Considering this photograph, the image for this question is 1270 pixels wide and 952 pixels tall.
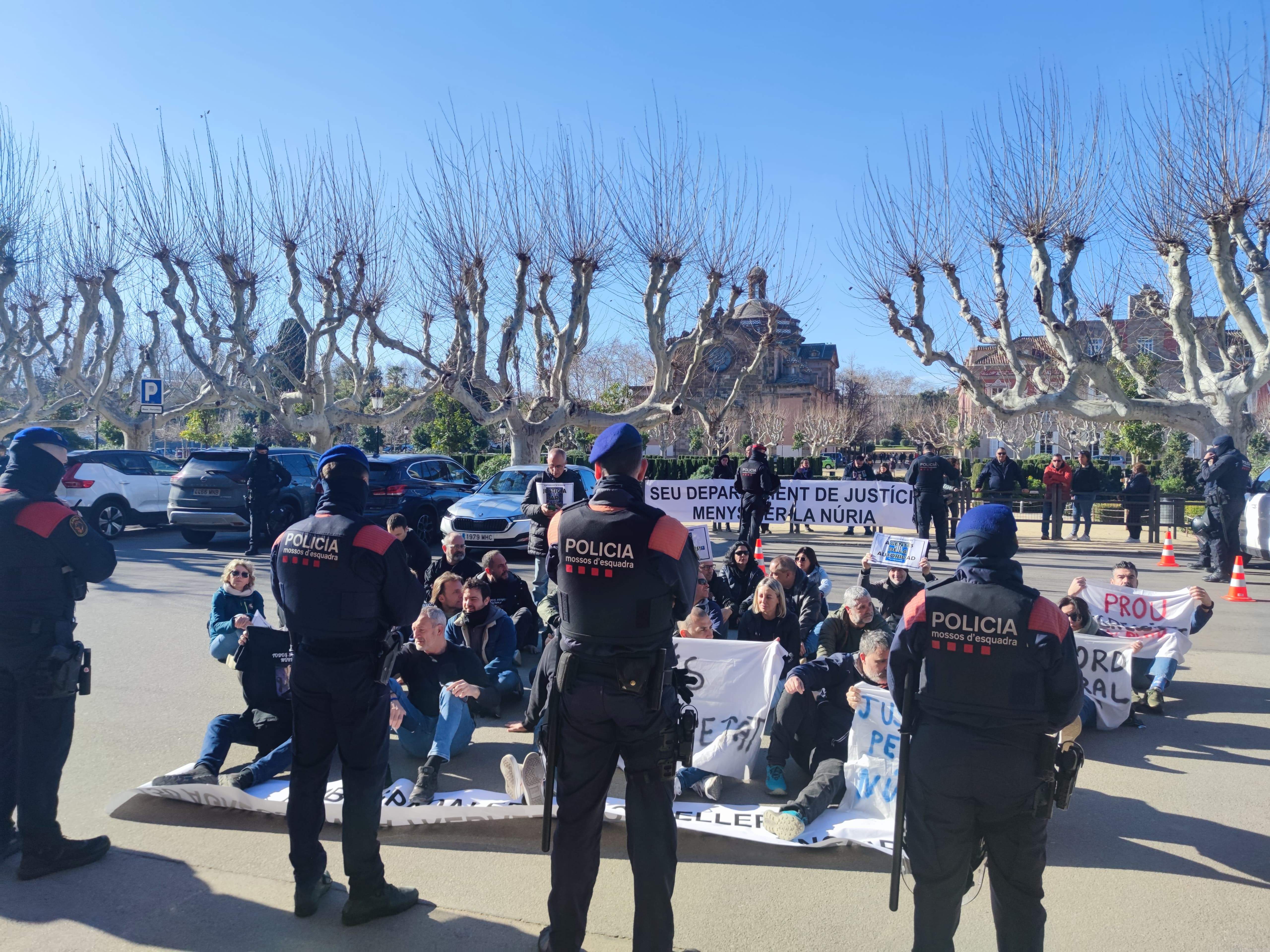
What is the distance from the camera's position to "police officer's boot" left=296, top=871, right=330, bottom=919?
359 cm

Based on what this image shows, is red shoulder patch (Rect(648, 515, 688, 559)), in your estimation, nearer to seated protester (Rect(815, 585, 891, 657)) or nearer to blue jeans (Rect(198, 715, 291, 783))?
blue jeans (Rect(198, 715, 291, 783))

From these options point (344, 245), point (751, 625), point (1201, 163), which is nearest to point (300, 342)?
point (344, 245)

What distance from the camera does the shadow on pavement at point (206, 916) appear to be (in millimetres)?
3402

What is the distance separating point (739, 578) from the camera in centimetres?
852

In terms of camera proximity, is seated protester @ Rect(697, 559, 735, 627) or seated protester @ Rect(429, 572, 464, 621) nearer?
seated protester @ Rect(429, 572, 464, 621)

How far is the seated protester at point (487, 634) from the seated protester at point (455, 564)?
1318 millimetres

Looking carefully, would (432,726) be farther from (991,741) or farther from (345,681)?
(991,741)

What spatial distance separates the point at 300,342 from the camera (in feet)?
172

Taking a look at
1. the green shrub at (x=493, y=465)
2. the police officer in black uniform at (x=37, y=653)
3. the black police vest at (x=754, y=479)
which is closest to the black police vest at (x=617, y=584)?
the police officer in black uniform at (x=37, y=653)

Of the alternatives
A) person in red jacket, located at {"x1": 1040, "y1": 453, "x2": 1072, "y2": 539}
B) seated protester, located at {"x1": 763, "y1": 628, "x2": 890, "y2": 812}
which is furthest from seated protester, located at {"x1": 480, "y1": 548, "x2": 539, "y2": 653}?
person in red jacket, located at {"x1": 1040, "y1": 453, "x2": 1072, "y2": 539}

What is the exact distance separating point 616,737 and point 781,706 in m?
2.17

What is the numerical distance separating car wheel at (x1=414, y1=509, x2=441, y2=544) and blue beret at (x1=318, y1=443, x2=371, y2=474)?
12.5m

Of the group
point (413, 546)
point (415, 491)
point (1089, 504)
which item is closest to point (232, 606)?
point (413, 546)

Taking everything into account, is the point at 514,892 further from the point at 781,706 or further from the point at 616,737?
the point at 781,706
